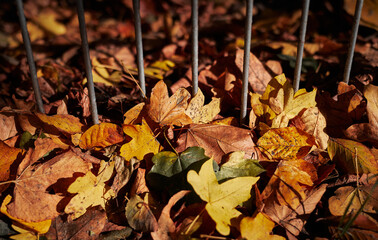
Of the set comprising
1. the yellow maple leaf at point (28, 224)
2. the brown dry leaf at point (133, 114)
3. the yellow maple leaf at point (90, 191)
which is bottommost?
the yellow maple leaf at point (28, 224)

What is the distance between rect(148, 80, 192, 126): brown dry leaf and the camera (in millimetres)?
1190

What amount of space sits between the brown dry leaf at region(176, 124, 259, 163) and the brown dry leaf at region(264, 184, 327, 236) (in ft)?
0.65

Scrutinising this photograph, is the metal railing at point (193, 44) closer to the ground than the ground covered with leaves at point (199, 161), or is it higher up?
higher up

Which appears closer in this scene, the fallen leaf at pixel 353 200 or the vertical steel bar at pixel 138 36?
the fallen leaf at pixel 353 200

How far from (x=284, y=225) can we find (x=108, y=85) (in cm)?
106

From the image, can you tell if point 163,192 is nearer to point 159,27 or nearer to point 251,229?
point 251,229

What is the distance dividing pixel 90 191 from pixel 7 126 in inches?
19.4

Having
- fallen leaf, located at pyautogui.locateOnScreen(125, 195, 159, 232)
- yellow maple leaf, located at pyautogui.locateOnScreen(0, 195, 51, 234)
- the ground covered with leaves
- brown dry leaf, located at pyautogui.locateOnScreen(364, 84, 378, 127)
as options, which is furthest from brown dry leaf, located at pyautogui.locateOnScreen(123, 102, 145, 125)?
brown dry leaf, located at pyautogui.locateOnScreen(364, 84, 378, 127)

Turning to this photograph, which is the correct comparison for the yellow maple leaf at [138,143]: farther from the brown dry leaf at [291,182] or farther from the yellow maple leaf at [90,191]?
the brown dry leaf at [291,182]

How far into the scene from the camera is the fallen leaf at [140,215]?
3.19 ft

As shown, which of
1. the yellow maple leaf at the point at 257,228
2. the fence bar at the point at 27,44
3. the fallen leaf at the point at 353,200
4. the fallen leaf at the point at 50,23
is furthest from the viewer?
the fallen leaf at the point at 50,23

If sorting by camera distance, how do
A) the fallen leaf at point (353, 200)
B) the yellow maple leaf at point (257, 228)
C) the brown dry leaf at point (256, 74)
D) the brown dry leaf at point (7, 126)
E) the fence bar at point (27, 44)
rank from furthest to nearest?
the brown dry leaf at point (256, 74), the brown dry leaf at point (7, 126), the fence bar at point (27, 44), the fallen leaf at point (353, 200), the yellow maple leaf at point (257, 228)

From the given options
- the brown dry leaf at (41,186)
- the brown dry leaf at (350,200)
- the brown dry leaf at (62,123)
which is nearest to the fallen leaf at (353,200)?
the brown dry leaf at (350,200)

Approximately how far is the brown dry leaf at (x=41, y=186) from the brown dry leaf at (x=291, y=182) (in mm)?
647
